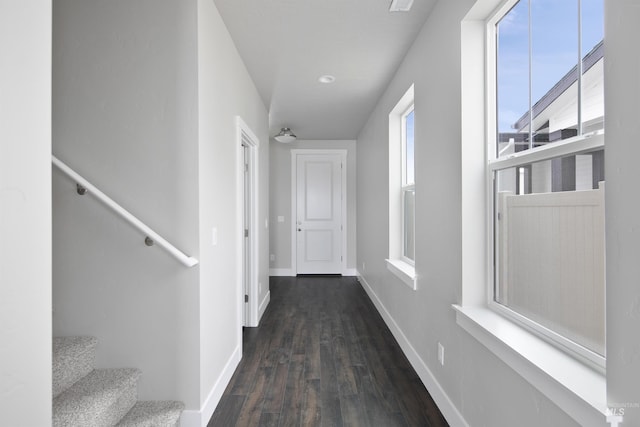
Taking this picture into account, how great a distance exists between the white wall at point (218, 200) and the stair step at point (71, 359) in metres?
0.59

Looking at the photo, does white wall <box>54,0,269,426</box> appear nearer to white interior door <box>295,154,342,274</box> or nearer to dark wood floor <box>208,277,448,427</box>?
dark wood floor <box>208,277,448,427</box>

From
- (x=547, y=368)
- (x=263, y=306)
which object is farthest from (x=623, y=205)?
Answer: (x=263, y=306)

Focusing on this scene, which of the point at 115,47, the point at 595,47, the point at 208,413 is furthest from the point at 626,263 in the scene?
the point at 115,47

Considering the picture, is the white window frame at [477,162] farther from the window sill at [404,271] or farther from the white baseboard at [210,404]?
the white baseboard at [210,404]

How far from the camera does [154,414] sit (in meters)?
1.80

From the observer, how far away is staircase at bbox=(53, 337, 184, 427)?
1.57 meters

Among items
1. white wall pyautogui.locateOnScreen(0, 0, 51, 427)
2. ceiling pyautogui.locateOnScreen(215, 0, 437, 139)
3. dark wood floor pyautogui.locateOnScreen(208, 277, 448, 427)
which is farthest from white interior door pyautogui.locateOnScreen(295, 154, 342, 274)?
white wall pyautogui.locateOnScreen(0, 0, 51, 427)

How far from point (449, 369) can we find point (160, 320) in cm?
163

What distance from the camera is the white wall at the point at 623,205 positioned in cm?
85

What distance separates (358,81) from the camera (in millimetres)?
3521

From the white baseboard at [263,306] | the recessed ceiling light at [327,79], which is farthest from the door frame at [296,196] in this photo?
the recessed ceiling light at [327,79]

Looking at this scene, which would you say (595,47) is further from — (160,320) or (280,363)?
(280,363)

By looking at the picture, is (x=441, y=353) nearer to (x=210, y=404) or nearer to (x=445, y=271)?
(x=445, y=271)

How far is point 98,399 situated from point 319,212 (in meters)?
4.99
